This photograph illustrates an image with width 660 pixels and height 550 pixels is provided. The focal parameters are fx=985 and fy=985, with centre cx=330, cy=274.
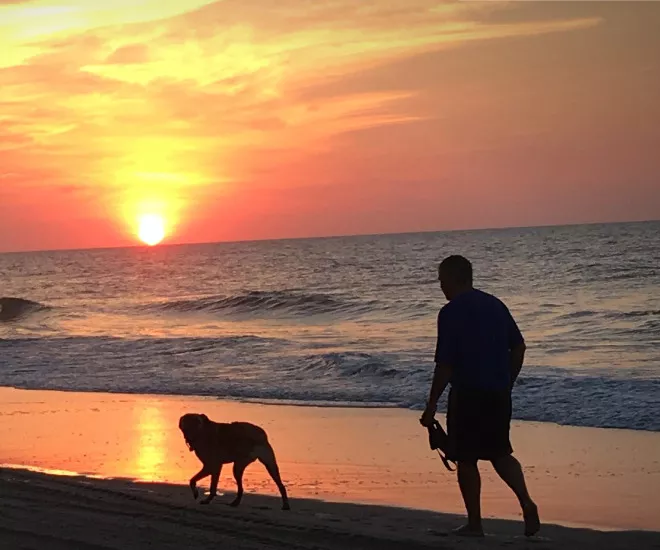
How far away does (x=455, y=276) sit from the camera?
5.81 meters

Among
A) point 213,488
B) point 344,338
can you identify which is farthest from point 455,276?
point 344,338

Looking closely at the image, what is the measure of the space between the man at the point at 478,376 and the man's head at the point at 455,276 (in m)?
0.04

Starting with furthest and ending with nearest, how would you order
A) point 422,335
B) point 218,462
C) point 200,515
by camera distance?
point 422,335 → point 218,462 → point 200,515

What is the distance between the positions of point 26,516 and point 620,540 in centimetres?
367

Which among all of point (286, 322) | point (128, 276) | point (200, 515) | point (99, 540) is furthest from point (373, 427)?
point (128, 276)

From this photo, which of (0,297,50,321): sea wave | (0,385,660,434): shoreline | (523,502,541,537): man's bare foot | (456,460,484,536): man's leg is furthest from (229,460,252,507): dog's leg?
(0,297,50,321): sea wave

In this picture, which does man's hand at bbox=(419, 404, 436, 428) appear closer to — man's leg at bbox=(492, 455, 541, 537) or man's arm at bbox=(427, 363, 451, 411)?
man's arm at bbox=(427, 363, 451, 411)

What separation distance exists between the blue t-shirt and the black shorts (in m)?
0.06

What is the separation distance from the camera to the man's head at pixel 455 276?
19.0 ft

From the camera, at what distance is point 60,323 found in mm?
37750

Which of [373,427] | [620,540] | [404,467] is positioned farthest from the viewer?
[373,427]

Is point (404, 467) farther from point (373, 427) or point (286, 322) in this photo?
point (286, 322)

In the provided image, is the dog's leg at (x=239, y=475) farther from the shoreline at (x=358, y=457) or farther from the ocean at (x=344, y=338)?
the ocean at (x=344, y=338)

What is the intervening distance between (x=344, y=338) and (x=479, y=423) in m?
19.4
